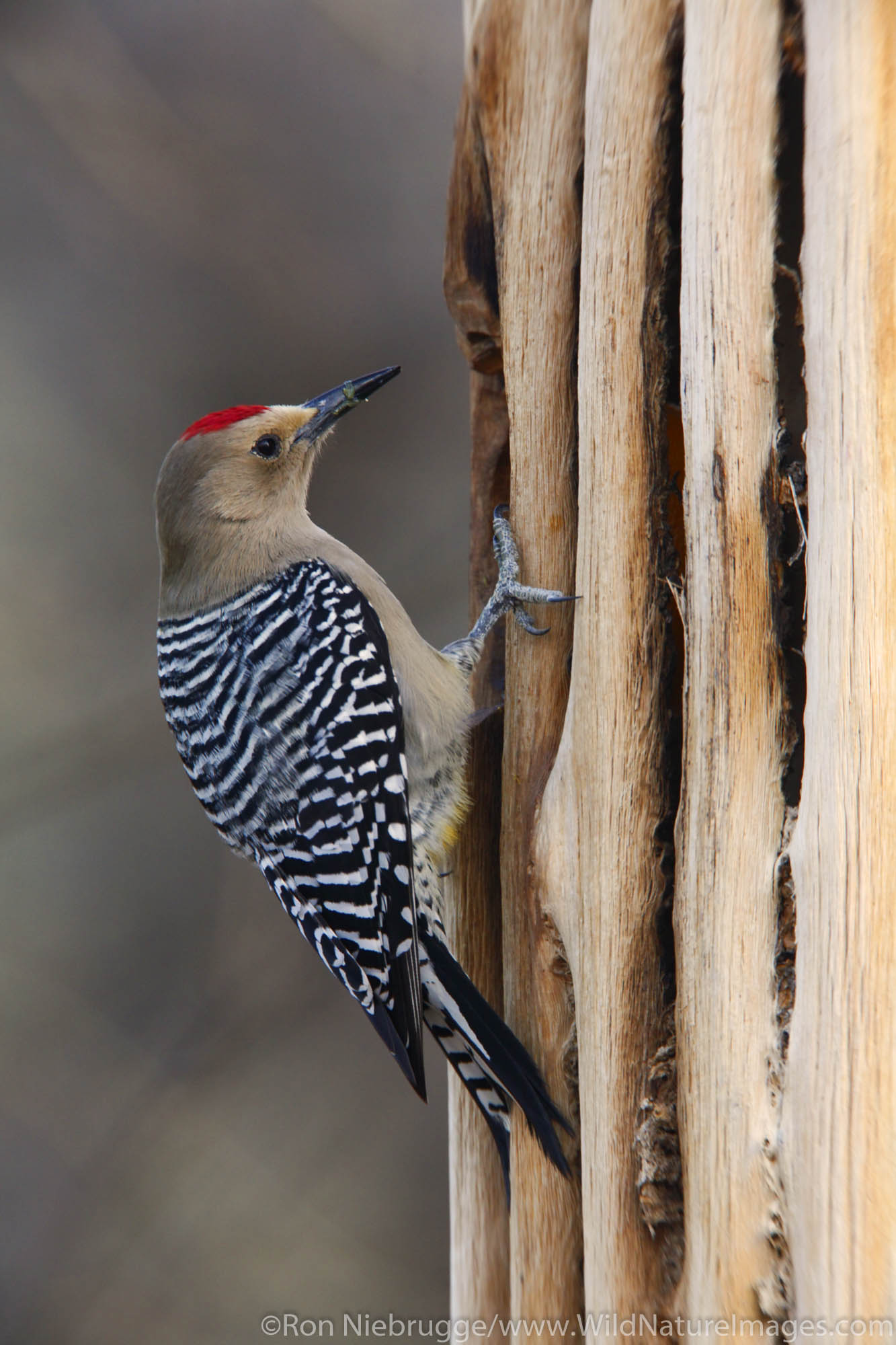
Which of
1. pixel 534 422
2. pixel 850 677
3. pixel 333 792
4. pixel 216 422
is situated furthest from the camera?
pixel 216 422

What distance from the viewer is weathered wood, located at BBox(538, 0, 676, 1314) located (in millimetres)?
1029

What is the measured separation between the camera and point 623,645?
3.49ft

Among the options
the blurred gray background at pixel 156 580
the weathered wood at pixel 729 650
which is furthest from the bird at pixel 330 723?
the blurred gray background at pixel 156 580

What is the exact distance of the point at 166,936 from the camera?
2.06m

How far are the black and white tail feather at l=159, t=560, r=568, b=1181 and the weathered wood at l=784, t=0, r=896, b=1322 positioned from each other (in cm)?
40

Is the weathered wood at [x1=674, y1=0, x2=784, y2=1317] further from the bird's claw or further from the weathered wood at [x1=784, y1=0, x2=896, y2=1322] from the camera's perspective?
the bird's claw

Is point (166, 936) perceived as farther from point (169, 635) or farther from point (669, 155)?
point (669, 155)

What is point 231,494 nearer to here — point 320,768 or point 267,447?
point 267,447

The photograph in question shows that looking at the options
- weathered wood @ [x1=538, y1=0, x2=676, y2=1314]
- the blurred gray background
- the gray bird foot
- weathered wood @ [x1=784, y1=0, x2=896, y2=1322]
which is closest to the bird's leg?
the gray bird foot

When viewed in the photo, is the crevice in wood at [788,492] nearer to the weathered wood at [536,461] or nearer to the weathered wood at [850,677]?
the weathered wood at [850,677]

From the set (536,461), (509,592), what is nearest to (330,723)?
(509,592)

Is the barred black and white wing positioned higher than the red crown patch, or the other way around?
the red crown patch

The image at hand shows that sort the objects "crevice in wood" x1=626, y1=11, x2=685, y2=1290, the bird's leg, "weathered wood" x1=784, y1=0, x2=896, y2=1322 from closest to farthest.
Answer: "weathered wood" x1=784, y1=0, x2=896, y2=1322 < "crevice in wood" x1=626, y1=11, x2=685, y2=1290 < the bird's leg

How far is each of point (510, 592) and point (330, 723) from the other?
1.00 ft
